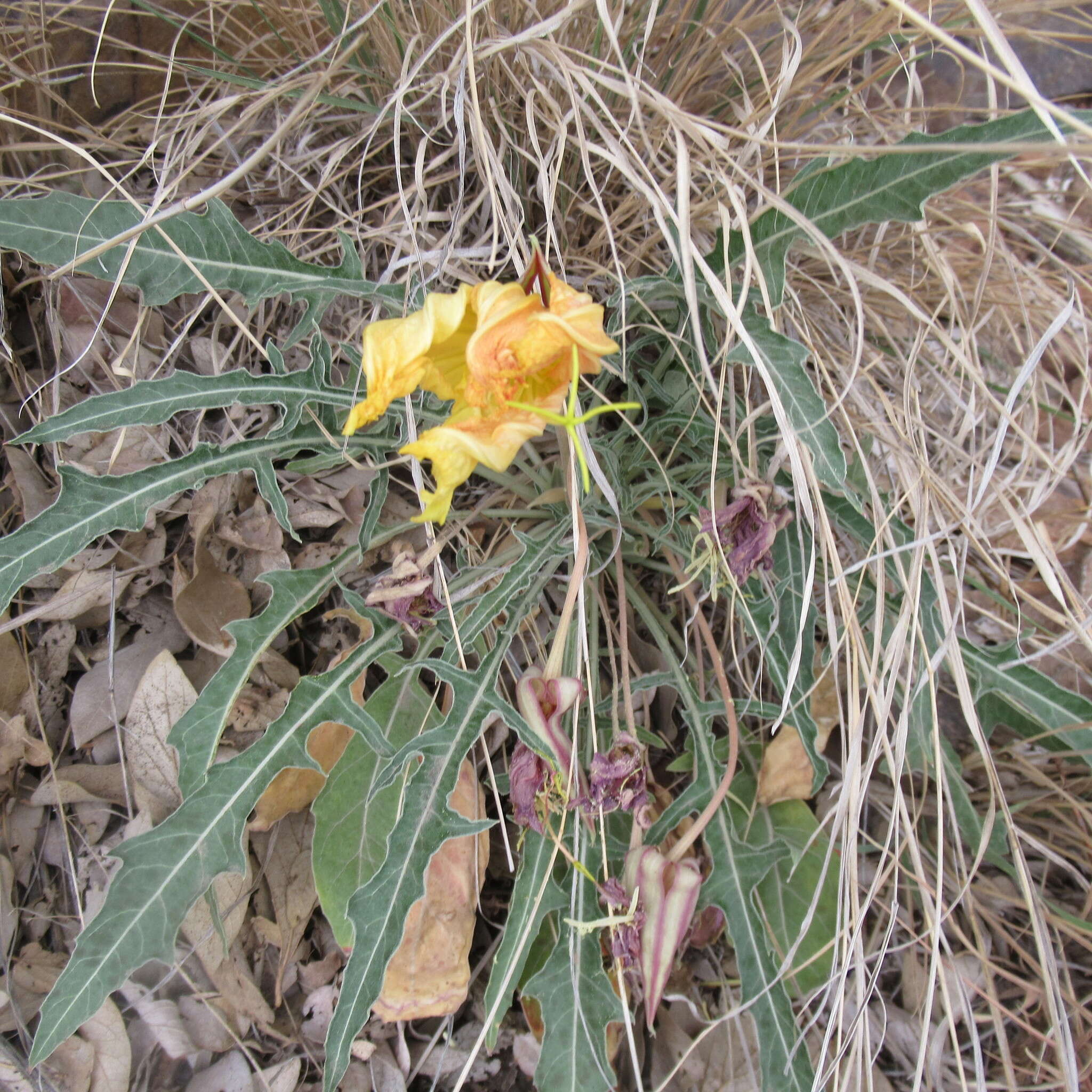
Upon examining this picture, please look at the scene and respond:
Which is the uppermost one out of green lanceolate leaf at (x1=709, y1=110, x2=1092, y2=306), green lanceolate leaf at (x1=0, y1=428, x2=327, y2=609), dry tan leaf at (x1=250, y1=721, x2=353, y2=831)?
green lanceolate leaf at (x1=709, y1=110, x2=1092, y2=306)

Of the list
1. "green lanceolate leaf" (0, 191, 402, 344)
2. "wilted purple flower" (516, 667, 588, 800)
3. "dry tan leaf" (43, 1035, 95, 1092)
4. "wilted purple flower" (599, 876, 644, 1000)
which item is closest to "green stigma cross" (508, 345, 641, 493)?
"wilted purple flower" (516, 667, 588, 800)

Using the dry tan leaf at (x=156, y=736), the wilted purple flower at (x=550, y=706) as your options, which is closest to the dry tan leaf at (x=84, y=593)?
the dry tan leaf at (x=156, y=736)

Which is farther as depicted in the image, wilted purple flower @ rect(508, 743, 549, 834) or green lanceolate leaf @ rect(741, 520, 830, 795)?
green lanceolate leaf @ rect(741, 520, 830, 795)

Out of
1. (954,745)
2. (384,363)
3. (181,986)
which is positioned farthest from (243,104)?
(954,745)

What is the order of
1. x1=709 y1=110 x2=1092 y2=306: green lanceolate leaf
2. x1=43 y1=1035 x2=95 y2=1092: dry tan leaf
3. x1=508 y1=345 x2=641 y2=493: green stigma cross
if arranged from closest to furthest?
1. x1=508 y1=345 x2=641 y2=493: green stigma cross
2. x1=709 y1=110 x2=1092 y2=306: green lanceolate leaf
3. x1=43 y1=1035 x2=95 y2=1092: dry tan leaf

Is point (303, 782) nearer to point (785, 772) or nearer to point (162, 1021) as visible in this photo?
point (162, 1021)

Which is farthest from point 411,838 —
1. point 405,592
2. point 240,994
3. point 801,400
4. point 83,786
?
point 801,400

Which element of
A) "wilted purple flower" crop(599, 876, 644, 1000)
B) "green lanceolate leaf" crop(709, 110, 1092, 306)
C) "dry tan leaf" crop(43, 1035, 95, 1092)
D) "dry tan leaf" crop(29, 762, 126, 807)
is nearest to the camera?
"green lanceolate leaf" crop(709, 110, 1092, 306)

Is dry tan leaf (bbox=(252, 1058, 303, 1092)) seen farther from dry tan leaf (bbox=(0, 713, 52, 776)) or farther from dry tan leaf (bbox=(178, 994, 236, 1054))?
dry tan leaf (bbox=(0, 713, 52, 776))
